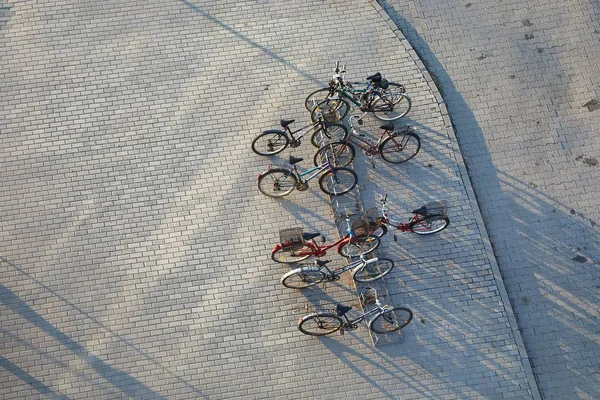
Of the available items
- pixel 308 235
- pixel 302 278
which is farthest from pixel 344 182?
pixel 302 278

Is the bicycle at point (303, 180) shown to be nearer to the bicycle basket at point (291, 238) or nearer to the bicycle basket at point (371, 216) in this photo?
the bicycle basket at point (371, 216)

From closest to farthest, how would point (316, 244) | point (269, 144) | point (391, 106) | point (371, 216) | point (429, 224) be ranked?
point (371, 216)
point (316, 244)
point (429, 224)
point (269, 144)
point (391, 106)

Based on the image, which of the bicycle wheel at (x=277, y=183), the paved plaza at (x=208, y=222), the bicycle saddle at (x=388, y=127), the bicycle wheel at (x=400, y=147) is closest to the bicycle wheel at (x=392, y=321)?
the paved plaza at (x=208, y=222)

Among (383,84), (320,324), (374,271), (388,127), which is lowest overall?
(320,324)

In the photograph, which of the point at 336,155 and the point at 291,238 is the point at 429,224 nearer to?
the point at 336,155

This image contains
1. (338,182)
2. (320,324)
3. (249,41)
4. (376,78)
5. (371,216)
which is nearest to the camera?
(320,324)

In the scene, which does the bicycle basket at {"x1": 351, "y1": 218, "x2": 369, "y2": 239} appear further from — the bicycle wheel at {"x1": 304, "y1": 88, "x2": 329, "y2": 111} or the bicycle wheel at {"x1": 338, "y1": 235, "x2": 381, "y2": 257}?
the bicycle wheel at {"x1": 304, "y1": 88, "x2": 329, "y2": 111}

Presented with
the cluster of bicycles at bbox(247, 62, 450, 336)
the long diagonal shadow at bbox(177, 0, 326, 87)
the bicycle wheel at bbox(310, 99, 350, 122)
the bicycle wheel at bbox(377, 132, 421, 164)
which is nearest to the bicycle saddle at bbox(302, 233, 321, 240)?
the cluster of bicycles at bbox(247, 62, 450, 336)
